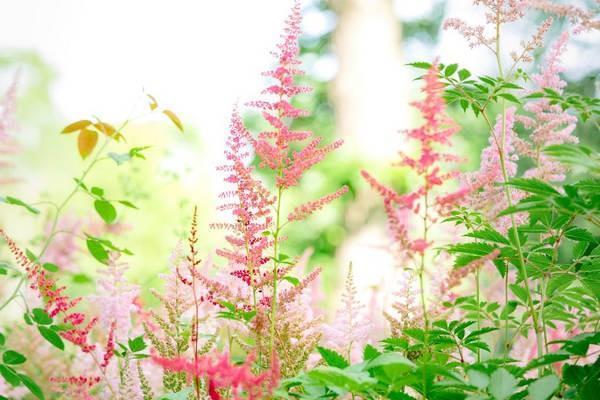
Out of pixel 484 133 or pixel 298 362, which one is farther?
pixel 484 133

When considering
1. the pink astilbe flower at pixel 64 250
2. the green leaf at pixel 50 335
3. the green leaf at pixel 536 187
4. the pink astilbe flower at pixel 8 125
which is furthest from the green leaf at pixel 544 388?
the pink astilbe flower at pixel 64 250

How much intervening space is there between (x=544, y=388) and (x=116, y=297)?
1.06m

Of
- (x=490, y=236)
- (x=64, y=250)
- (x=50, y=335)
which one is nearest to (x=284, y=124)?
(x=490, y=236)

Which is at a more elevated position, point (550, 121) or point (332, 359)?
point (550, 121)

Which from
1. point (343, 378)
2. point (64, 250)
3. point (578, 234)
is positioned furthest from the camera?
point (64, 250)

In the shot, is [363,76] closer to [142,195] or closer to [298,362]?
[142,195]

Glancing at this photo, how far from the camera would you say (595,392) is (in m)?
1.11

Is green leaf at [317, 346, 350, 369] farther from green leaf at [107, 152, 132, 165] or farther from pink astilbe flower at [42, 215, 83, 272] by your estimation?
pink astilbe flower at [42, 215, 83, 272]

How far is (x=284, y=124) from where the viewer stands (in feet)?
4.07

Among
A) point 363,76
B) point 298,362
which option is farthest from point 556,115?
point 363,76

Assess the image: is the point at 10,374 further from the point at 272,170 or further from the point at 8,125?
the point at 8,125

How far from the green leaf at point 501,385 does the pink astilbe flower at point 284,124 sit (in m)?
0.44

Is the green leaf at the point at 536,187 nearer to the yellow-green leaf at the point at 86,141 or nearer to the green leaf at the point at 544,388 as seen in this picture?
the green leaf at the point at 544,388

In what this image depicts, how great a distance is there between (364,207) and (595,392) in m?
5.82
